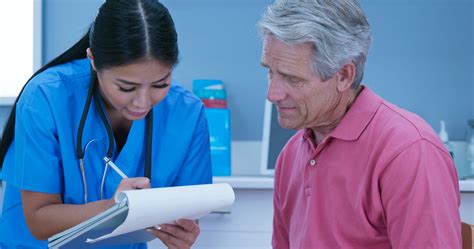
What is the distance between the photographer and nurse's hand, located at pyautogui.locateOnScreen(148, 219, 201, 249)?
1.45 m

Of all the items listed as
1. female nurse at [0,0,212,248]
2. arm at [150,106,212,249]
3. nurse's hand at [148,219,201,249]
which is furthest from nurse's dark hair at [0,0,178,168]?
nurse's hand at [148,219,201,249]

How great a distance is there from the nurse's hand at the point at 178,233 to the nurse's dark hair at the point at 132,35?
358 mm

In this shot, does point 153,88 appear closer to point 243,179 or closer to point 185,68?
point 243,179

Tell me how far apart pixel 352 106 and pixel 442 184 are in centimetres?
28

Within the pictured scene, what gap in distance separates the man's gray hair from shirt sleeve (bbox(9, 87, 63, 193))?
56 centimetres

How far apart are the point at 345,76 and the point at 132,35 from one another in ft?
1.47

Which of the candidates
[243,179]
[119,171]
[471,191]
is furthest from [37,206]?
[471,191]

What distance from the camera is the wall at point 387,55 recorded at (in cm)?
275

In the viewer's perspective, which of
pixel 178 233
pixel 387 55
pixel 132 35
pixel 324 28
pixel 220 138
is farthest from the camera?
pixel 387 55

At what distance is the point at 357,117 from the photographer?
131cm

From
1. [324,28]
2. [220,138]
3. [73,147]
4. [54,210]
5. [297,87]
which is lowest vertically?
[220,138]

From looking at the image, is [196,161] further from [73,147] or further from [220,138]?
[220,138]

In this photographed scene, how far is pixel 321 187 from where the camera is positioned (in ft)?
4.44

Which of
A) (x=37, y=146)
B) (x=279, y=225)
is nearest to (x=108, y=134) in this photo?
(x=37, y=146)
